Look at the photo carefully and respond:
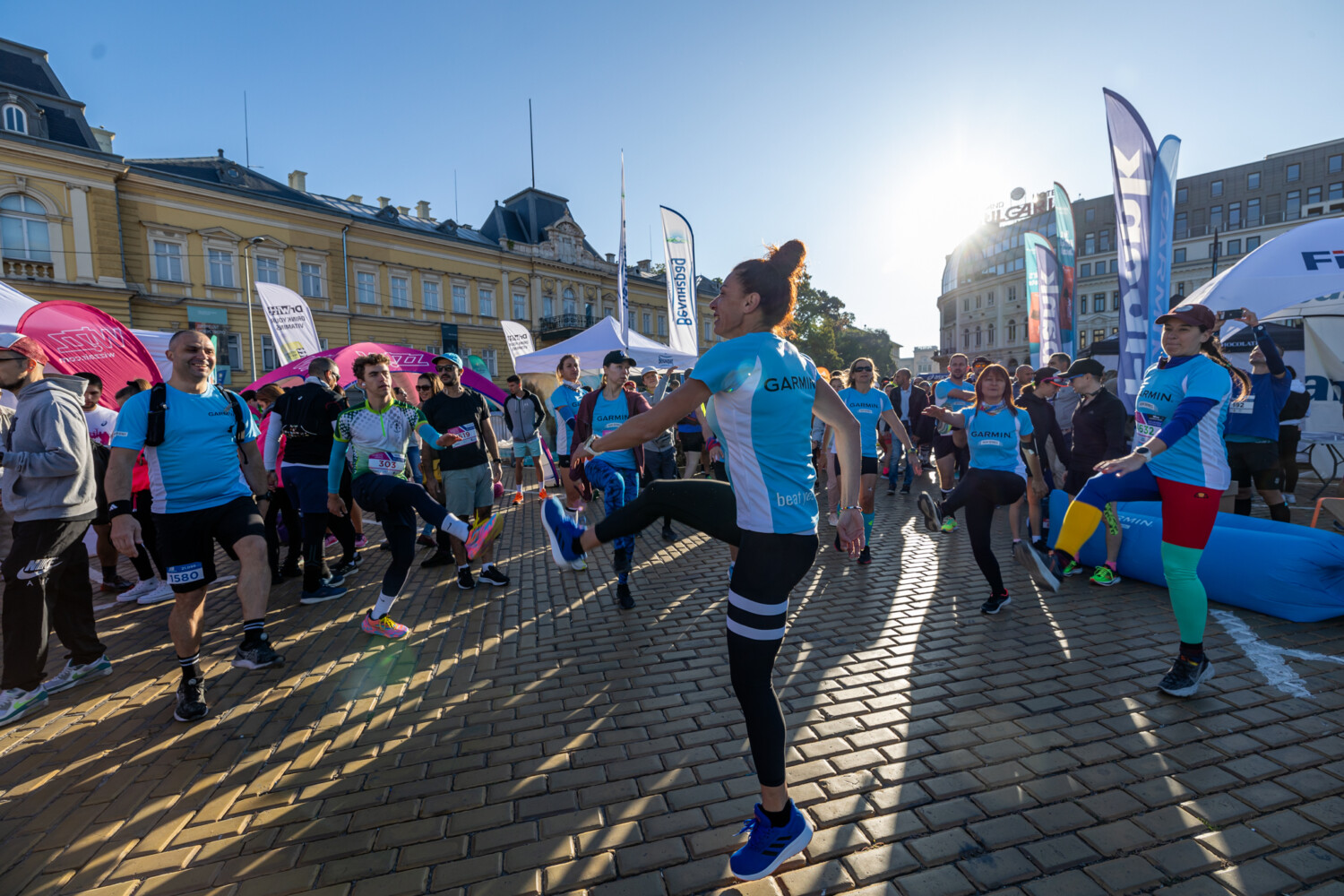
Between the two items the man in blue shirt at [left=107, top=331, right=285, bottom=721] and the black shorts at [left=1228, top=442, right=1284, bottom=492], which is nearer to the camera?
the man in blue shirt at [left=107, top=331, right=285, bottom=721]

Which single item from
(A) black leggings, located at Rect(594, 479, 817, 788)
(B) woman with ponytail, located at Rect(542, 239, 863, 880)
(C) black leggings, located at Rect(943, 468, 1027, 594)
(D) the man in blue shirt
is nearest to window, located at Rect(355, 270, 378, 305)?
(D) the man in blue shirt

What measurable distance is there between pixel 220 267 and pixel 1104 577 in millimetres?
40858

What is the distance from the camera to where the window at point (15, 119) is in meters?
26.3

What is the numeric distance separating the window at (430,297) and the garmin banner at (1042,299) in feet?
121

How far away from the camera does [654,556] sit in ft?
23.0

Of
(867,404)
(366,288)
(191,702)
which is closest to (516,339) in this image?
(867,404)

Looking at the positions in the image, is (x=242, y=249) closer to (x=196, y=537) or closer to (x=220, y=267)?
(x=220, y=267)

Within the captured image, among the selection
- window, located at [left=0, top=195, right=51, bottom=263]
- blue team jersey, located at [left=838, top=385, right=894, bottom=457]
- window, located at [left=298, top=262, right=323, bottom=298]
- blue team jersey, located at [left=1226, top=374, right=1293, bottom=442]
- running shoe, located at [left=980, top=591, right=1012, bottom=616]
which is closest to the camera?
running shoe, located at [left=980, top=591, right=1012, bottom=616]

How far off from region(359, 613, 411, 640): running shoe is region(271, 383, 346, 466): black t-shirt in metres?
1.88

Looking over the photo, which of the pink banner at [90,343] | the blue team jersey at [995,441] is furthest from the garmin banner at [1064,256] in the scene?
the pink banner at [90,343]

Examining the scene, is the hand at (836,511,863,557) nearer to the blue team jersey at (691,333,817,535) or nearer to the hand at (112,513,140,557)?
the blue team jersey at (691,333,817,535)

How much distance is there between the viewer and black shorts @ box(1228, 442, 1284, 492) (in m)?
6.29

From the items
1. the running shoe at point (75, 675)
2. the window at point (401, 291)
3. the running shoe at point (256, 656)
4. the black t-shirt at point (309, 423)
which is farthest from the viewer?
the window at point (401, 291)

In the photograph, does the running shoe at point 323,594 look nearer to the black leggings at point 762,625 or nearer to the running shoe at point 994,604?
the black leggings at point 762,625
